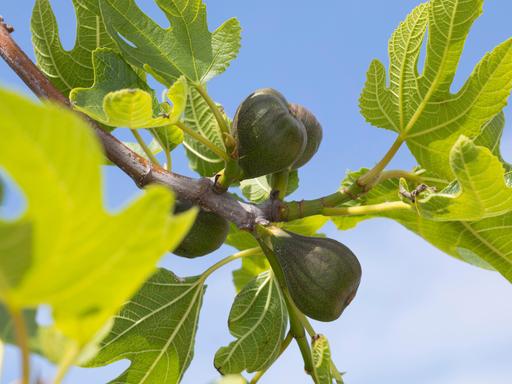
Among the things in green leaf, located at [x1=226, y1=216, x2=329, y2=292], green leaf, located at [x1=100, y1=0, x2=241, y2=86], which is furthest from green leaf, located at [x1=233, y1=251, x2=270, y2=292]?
green leaf, located at [x1=100, y1=0, x2=241, y2=86]

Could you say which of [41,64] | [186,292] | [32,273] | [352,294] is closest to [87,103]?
[41,64]

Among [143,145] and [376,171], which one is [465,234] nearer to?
[376,171]

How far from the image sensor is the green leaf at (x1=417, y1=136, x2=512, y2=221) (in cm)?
162

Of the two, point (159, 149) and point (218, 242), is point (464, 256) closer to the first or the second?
point (218, 242)

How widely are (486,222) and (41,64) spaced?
144 cm

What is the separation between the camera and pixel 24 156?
0.62 m

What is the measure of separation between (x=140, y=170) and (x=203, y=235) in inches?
10.2

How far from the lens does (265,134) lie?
6.37 ft

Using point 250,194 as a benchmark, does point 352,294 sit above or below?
below

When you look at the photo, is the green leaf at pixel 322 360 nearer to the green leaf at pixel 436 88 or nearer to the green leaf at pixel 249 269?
the green leaf at pixel 436 88

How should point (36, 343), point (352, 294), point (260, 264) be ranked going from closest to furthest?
point (36, 343) < point (352, 294) < point (260, 264)

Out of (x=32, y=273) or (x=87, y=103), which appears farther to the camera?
(x=87, y=103)

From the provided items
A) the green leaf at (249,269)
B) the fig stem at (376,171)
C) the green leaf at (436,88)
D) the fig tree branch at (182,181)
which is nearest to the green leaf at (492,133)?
the green leaf at (436,88)

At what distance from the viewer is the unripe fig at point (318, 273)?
6.16 ft
